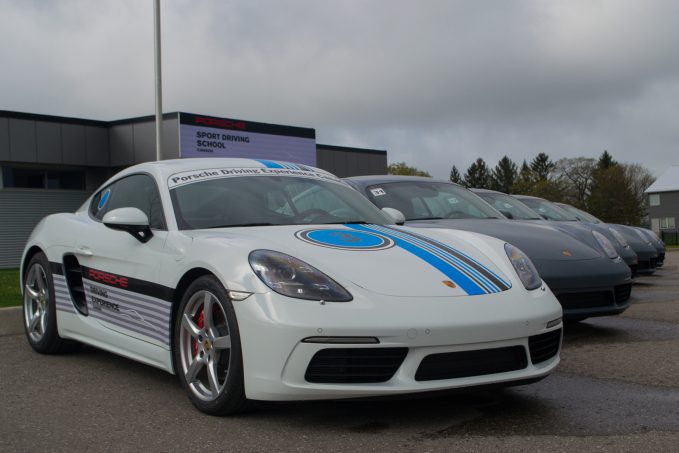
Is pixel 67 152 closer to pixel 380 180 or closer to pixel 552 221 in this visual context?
pixel 380 180

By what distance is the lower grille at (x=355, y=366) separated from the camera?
326 centimetres

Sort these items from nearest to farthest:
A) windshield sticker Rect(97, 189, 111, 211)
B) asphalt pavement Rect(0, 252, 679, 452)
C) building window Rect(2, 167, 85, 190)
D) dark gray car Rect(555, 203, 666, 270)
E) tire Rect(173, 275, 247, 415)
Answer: asphalt pavement Rect(0, 252, 679, 452)
tire Rect(173, 275, 247, 415)
windshield sticker Rect(97, 189, 111, 211)
dark gray car Rect(555, 203, 666, 270)
building window Rect(2, 167, 85, 190)

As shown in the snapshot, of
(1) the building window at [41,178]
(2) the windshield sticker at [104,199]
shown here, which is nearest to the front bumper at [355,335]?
(2) the windshield sticker at [104,199]

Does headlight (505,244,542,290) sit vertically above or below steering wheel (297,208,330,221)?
below

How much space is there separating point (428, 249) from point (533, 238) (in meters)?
2.21

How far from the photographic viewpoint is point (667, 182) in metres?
81.3

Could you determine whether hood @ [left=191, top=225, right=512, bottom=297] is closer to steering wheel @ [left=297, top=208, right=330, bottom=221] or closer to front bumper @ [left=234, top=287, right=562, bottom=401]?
front bumper @ [left=234, top=287, right=562, bottom=401]

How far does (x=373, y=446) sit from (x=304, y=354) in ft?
1.55

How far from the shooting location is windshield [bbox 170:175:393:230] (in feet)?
14.0

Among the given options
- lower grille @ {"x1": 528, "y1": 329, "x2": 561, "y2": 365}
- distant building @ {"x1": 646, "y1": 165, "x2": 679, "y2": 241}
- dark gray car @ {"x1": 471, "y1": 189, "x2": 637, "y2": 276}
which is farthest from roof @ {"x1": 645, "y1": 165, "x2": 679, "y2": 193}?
lower grille @ {"x1": 528, "y1": 329, "x2": 561, "y2": 365}

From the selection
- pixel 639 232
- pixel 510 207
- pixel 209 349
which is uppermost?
pixel 510 207

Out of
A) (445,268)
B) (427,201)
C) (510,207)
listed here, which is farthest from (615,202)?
(445,268)

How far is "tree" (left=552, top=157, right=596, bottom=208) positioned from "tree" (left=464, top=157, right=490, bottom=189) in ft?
118

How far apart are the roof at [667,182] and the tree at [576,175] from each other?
248 inches
